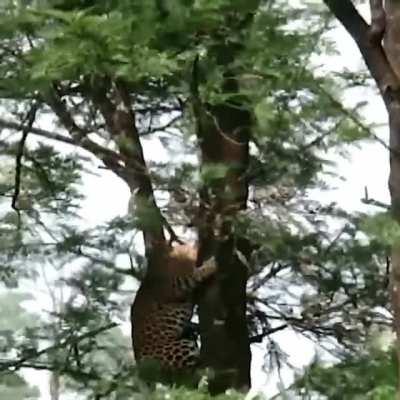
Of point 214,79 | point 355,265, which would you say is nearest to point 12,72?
point 214,79

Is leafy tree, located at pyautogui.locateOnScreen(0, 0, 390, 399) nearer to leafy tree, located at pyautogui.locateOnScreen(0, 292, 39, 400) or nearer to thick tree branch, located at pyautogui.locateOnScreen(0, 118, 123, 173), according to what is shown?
thick tree branch, located at pyautogui.locateOnScreen(0, 118, 123, 173)

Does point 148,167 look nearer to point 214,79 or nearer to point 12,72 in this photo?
point 12,72

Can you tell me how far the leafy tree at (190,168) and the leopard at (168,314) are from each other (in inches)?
1.1

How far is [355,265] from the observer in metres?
1.31

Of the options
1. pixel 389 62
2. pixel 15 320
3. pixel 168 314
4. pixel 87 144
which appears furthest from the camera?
pixel 15 320

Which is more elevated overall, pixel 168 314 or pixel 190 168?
pixel 190 168

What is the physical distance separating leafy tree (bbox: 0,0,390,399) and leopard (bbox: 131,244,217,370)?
1.1 inches

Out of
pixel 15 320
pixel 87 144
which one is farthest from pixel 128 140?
pixel 15 320

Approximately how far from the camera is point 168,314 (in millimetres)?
1397

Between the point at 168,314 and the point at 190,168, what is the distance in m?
0.25

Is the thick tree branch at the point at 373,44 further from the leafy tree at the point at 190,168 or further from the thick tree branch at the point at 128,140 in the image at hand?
the thick tree branch at the point at 128,140

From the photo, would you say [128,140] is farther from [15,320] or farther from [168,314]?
[15,320]

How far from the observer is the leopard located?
4.37ft

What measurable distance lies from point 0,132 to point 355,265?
0.54 metres
